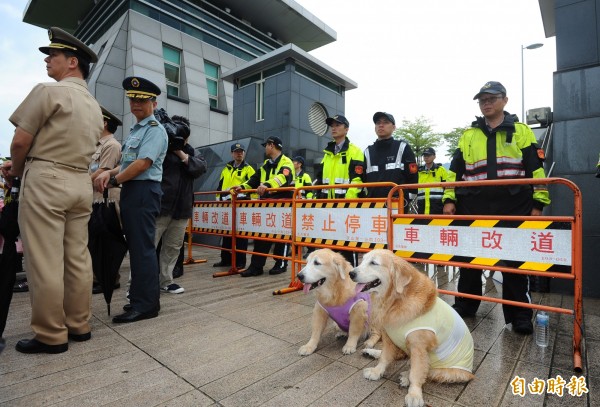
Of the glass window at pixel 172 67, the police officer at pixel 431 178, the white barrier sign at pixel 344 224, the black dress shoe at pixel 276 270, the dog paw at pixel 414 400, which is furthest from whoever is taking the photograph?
the glass window at pixel 172 67

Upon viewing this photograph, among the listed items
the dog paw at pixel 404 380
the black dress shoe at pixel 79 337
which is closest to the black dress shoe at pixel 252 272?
the black dress shoe at pixel 79 337

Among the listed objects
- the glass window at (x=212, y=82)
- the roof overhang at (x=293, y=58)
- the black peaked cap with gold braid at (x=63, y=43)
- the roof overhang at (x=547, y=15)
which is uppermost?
the glass window at (x=212, y=82)

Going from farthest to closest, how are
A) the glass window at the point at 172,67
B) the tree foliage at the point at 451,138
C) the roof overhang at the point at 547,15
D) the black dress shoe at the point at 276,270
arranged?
the tree foliage at the point at 451,138, the glass window at the point at 172,67, the roof overhang at the point at 547,15, the black dress shoe at the point at 276,270

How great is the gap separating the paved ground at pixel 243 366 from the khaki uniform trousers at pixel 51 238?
320 mm

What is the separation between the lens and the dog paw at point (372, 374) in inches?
87.4

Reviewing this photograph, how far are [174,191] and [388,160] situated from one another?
9.54 ft

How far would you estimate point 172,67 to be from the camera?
21.0m

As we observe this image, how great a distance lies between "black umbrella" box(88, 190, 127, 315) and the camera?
324 cm

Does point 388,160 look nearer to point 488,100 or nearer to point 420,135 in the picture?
point 488,100

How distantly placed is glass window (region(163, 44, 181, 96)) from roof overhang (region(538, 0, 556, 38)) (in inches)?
752

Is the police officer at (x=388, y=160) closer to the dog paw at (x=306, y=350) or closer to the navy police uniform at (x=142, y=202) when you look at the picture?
the dog paw at (x=306, y=350)

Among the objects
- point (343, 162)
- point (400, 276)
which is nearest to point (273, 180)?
point (343, 162)

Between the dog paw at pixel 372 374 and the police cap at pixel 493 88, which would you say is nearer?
the dog paw at pixel 372 374

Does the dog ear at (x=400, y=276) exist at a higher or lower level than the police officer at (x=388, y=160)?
lower
